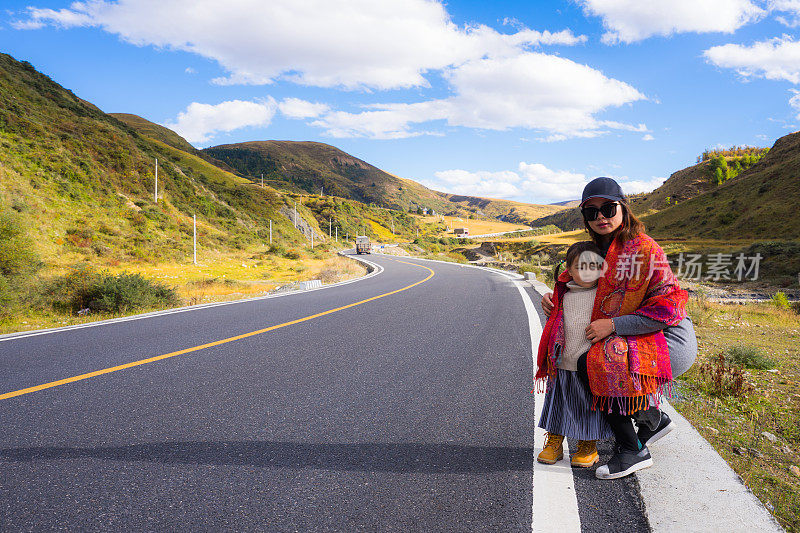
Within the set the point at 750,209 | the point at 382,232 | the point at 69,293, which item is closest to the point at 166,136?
the point at 382,232

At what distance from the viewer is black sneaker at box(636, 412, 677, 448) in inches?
109

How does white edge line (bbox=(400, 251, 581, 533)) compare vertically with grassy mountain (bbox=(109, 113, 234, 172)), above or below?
below

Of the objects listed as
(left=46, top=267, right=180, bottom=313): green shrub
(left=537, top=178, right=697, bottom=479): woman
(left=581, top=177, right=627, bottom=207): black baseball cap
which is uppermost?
(left=581, top=177, right=627, bottom=207): black baseball cap

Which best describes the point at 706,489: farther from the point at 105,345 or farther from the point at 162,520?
the point at 105,345

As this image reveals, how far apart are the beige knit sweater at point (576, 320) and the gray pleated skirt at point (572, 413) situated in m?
0.15

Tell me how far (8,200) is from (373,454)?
93.9 ft

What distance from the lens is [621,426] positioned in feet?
8.89

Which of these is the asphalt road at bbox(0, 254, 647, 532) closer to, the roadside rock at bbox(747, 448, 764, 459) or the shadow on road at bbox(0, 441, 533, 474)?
the shadow on road at bbox(0, 441, 533, 474)

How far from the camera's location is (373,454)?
2969 mm

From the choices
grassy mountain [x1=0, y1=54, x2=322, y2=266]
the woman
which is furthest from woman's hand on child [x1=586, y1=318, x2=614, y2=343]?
grassy mountain [x1=0, y1=54, x2=322, y2=266]

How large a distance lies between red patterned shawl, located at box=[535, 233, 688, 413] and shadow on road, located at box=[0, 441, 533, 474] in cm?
78

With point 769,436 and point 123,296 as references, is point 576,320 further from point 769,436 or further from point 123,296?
point 123,296

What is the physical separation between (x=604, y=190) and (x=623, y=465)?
1.65 m

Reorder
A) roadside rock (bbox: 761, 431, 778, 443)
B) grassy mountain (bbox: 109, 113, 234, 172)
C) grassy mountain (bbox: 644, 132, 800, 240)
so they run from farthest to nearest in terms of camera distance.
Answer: grassy mountain (bbox: 109, 113, 234, 172) → grassy mountain (bbox: 644, 132, 800, 240) → roadside rock (bbox: 761, 431, 778, 443)
